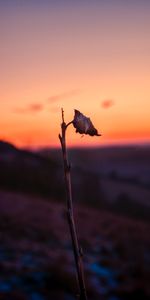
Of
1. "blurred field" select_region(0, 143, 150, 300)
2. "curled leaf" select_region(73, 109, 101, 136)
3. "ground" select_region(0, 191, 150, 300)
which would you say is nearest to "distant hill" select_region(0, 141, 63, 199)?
"blurred field" select_region(0, 143, 150, 300)

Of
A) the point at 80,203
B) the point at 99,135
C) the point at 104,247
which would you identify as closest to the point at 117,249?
the point at 104,247

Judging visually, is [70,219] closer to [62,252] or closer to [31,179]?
[62,252]

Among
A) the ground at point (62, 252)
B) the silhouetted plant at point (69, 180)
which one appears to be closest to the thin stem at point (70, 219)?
the silhouetted plant at point (69, 180)

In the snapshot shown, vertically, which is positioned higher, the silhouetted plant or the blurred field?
the silhouetted plant

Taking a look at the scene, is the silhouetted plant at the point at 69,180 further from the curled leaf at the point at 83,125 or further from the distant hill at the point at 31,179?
the distant hill at the point at 31,179

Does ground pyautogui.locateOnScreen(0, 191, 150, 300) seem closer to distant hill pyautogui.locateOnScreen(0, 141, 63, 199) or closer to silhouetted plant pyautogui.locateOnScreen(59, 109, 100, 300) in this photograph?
distant hill pyautogui.locateOnScreen(0, 141, 63, 199)

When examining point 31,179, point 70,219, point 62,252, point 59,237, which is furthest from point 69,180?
point 31,179
